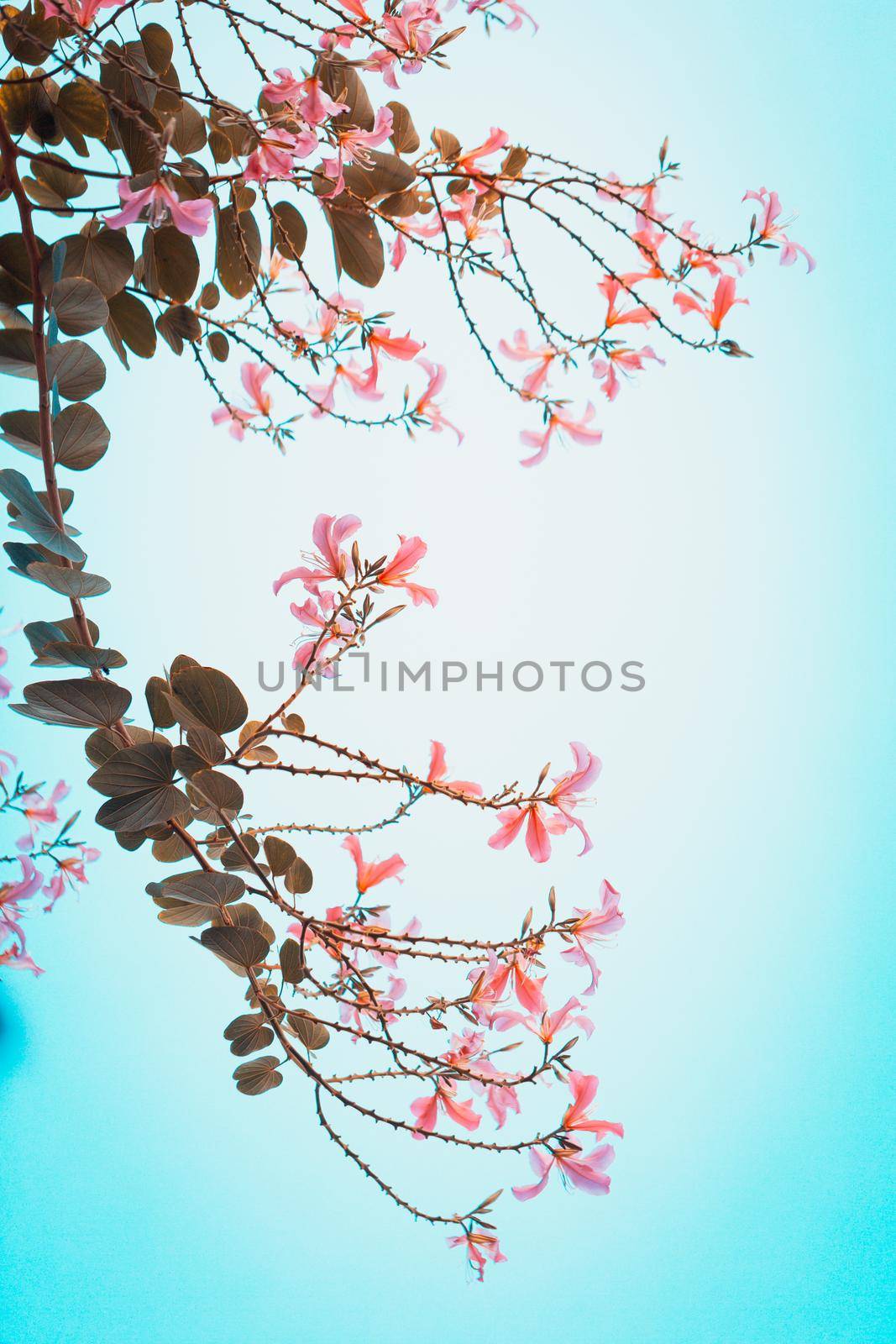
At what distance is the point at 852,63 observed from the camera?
1.95 meters

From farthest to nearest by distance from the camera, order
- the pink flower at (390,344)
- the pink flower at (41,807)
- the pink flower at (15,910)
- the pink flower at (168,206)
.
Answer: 1. the pink flower at (41,807)
2. the pink flower at (15,910)
3. the pink flower at (390,344)
4. the pink flower at (168,206)

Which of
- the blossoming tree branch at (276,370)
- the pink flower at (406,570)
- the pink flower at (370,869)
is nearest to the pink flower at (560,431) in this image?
the blossoming tree branch at (276,370)

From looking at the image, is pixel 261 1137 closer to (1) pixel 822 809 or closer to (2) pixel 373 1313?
(2) pixel 373 1313

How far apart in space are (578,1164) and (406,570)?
15.1 inches

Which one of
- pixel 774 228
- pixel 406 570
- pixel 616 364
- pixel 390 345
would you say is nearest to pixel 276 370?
pixel 390 345

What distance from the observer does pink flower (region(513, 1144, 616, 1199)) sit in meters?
0.51

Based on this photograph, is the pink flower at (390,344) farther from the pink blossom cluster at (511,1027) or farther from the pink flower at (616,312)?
the pink blossom cluster at (511,1027)

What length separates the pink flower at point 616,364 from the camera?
2.22 feet

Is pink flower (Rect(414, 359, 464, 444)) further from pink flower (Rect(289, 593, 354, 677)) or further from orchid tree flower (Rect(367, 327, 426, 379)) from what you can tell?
pink flower (Rect(289, 593, 354, 677))

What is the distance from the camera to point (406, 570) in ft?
1.69

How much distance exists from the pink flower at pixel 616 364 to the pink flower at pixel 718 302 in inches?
1.7

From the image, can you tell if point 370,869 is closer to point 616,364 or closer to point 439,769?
point 439,769

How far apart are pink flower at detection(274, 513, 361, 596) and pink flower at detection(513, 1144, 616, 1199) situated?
0.37 m

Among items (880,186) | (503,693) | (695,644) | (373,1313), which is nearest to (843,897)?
(695,644)
